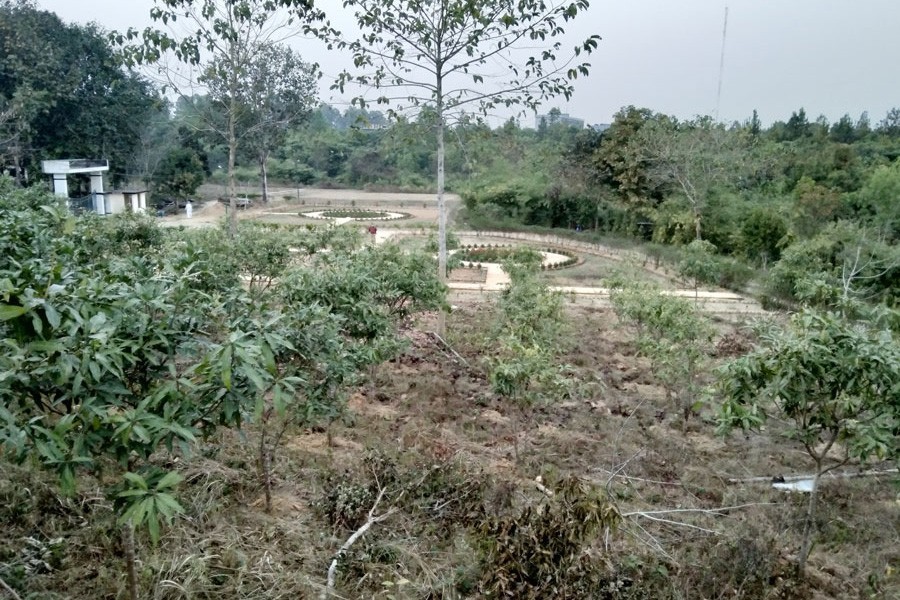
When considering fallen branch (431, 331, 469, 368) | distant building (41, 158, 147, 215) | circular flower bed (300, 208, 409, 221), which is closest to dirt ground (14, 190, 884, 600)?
fallen branch (431, 331, 469, 368)

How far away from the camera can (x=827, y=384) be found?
398cm

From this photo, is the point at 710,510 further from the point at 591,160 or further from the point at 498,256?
the point at 591,160

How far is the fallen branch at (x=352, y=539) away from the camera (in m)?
3.49

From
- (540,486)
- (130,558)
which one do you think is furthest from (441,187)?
(130,558)

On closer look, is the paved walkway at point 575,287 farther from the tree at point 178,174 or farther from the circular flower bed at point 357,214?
the circular flower bed at point 357,214

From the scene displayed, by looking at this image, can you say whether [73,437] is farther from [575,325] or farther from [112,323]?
[575,325]

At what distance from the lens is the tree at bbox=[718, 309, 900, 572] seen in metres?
3.79

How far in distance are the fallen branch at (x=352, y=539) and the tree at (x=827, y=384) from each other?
2.19 meters

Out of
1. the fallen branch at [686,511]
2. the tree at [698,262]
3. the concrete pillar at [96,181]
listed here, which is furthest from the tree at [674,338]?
the concrete pillar at [96,181]

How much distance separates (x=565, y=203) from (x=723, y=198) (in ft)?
20.5

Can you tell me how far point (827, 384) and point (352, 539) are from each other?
2929 millimetres

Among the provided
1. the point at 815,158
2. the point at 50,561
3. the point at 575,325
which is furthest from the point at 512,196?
the point at 50,561

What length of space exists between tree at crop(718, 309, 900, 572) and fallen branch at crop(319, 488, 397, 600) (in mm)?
2190

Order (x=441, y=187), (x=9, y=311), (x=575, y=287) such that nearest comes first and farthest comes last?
(x=9, y=311) < (x=441, y=187) < (x=575, y=287)
